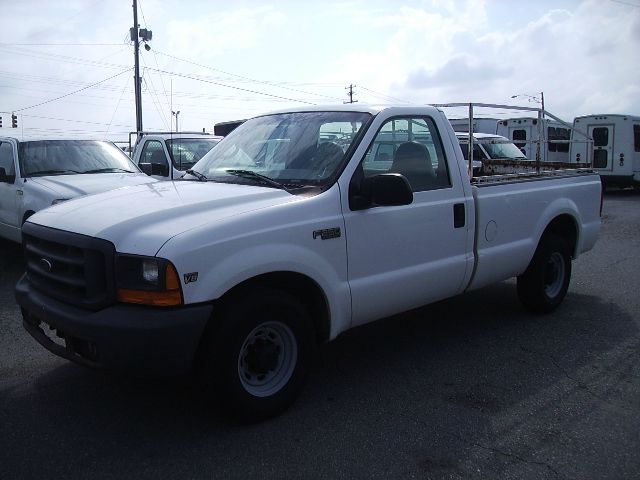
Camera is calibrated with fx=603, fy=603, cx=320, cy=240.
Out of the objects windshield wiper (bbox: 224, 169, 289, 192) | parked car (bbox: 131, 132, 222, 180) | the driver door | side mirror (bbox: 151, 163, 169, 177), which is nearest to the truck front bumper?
windshield wiper (bbox: 224, 169, 289, 192)

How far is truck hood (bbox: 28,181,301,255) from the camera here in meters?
3.27

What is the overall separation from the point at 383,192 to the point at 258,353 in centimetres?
127

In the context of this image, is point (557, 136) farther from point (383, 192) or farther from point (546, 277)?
point (383, 192)

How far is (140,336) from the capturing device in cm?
311

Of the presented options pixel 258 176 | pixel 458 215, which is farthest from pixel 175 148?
pixel 458 215

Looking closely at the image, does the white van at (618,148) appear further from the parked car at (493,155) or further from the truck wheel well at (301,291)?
the truck wheel well at (301,291)

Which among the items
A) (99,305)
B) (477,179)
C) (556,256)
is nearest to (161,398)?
(99,305)

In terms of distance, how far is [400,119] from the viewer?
4.50 m

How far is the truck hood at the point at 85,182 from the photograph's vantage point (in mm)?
7109

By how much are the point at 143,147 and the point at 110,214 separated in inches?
328

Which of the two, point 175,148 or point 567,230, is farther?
point 175,148

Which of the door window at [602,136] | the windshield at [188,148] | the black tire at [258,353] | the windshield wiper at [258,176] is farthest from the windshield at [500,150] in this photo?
the black tire at [258,353]

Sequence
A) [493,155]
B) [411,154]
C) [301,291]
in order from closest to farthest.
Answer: [301,291] → [411,154] → [493,155]

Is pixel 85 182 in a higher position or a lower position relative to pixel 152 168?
lower
